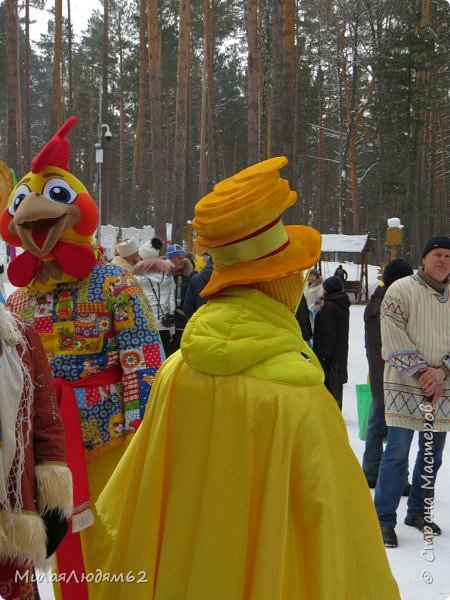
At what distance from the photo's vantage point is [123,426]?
2.97 m

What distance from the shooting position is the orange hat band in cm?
197

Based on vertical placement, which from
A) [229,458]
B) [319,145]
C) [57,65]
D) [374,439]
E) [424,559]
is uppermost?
[57,65]

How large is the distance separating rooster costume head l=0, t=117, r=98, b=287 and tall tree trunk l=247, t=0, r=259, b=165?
1192 centimetres

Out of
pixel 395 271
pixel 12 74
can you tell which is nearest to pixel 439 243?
pixel 395 271

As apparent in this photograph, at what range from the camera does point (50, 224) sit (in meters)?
3.09

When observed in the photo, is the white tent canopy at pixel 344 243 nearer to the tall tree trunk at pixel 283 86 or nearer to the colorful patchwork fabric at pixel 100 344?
the tall tree trunk at pixel 283 86

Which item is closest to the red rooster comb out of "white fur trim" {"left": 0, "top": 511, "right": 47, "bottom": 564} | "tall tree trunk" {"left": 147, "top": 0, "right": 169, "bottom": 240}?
"white fur trim" {"left": 0, "top": 511, "right": 47, "bottom": 564}

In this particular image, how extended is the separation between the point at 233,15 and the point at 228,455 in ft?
98.5

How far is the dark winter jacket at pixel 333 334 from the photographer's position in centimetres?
676

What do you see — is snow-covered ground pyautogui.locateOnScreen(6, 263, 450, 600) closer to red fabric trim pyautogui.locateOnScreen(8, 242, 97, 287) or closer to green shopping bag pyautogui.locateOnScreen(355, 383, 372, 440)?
green shopping bag pyautogui.locateOnScreen(355, 383, 372, 440)

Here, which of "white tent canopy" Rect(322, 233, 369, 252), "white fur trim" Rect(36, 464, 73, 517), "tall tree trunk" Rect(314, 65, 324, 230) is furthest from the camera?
"tall tree trunk" Rect(314, 65, 324, 230)

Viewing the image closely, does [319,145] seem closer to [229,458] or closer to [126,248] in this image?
[126,248]

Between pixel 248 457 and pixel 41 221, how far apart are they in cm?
181

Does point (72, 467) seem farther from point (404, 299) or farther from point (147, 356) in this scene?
point (404, 299)
